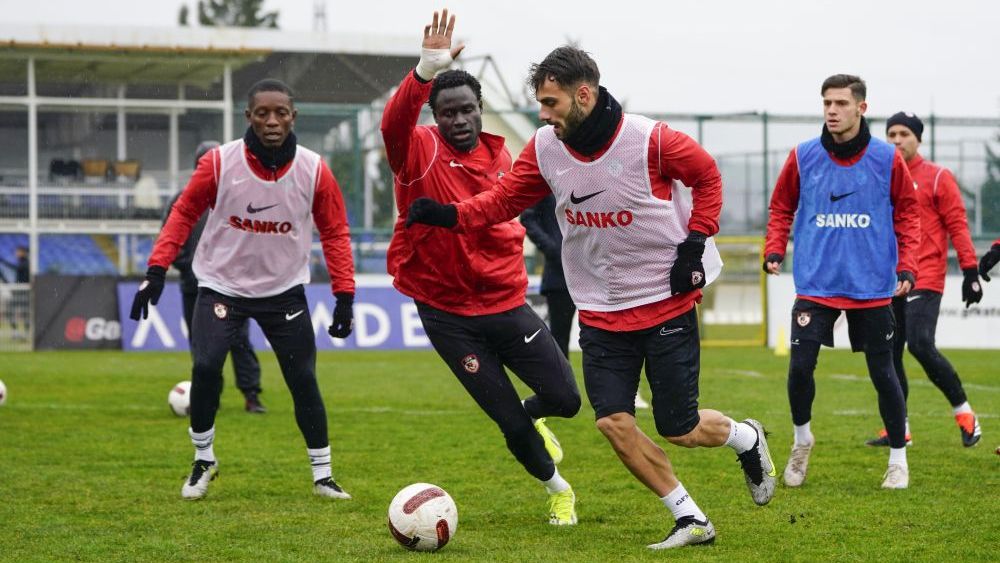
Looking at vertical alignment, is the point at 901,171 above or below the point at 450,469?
above

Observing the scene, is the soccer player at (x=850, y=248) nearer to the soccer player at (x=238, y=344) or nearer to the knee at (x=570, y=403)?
the knee at (x=570, y=403)

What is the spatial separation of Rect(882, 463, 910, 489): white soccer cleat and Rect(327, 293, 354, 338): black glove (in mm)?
3135

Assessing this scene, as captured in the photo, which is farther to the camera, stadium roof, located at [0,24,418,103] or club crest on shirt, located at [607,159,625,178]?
stadium roof, located at [0,24,418,103]

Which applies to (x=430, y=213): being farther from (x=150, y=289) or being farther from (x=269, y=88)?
(x=150, y=289)

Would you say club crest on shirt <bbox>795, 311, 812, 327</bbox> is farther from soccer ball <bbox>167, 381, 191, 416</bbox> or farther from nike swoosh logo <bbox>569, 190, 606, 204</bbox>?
soccer ball <bbox>167, 381, 191, 416</bbox>

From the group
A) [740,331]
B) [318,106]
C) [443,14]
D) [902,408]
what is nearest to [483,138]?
[443,14]

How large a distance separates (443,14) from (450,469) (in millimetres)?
3455

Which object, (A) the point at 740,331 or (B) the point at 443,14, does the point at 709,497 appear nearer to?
(B) the point at 443,14

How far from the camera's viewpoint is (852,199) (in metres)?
8.12

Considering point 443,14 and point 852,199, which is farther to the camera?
point 852,199

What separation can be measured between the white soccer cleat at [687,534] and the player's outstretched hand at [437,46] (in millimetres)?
2335

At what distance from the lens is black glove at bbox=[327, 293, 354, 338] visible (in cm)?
785

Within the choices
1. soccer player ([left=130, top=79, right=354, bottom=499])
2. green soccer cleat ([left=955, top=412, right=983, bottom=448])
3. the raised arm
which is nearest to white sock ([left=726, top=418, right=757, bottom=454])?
the raised arm

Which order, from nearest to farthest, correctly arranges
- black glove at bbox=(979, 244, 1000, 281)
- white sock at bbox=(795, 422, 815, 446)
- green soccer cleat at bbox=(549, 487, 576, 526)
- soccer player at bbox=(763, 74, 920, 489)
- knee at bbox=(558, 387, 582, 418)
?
1. green soccer cleat at bbox=(549, 487, 576, 526)
2. knee at bbox=(558, 387, 582, 418)
3. soccer player at bbox=(763, 74, 920, 489)
4. white sock at bbox=(795, 422, 815, 446)
5. black glove at bbox=(979, 244, 1000, 281)
